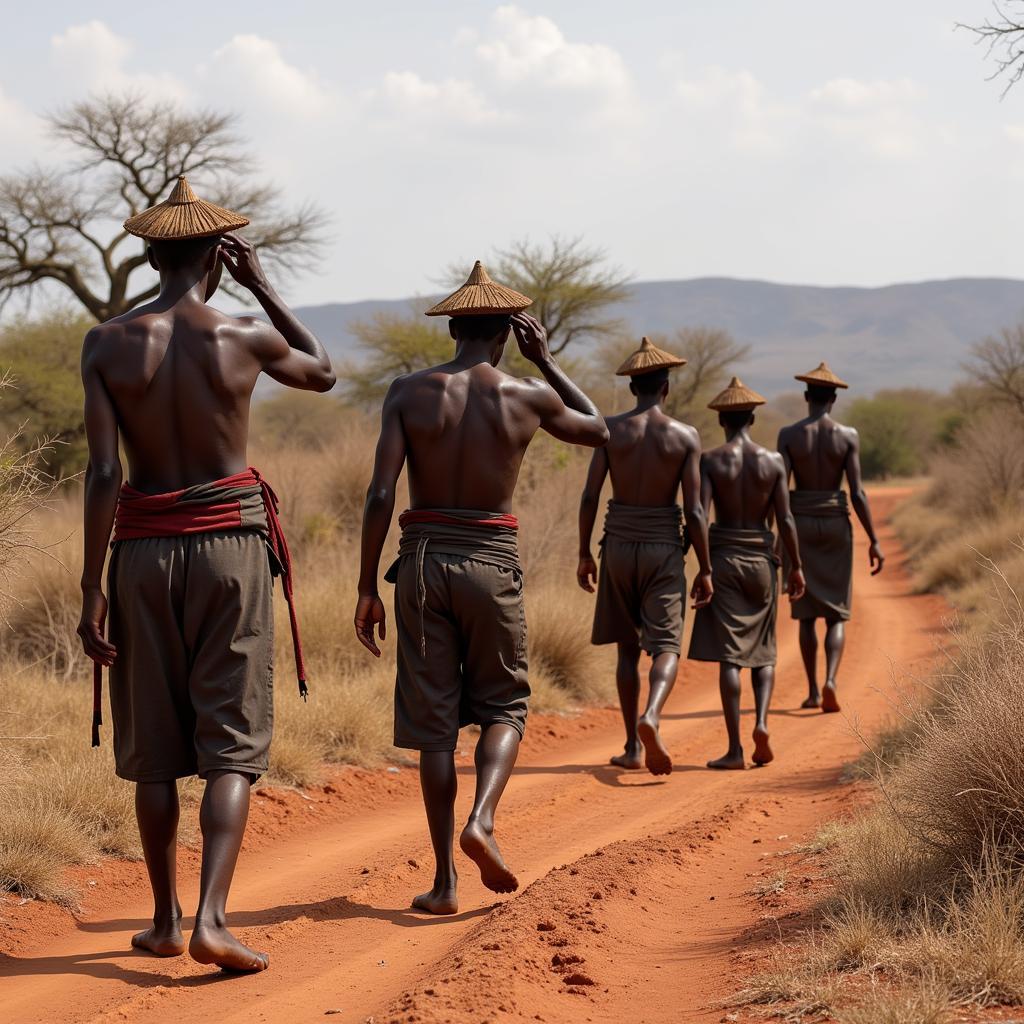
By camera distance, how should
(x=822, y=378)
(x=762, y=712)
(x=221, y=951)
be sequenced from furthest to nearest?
(x=822, y=378), (x=762, y=712), (x=221, y=951)

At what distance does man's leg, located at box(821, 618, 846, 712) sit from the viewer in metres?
11.1

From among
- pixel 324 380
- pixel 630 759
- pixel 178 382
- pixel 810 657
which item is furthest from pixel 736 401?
pixel 178 382

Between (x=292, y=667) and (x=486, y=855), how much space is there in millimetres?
4982

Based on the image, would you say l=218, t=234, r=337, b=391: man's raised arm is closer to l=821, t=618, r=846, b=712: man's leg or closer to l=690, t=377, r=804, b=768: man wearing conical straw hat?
l=690, t=377, r=804, b=768: man wearing conical straw hat

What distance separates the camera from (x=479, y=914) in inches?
216

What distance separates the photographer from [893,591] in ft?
67.5

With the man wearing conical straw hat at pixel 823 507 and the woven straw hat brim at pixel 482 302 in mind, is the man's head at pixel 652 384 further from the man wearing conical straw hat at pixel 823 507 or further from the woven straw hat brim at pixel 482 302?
the woven straw hat brim at pixel 482 302

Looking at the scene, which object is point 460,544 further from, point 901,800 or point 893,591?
point 893,591

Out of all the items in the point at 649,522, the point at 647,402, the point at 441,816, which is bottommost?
the point at 441,816

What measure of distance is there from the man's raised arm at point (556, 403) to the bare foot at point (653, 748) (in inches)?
107

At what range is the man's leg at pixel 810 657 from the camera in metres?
11.5

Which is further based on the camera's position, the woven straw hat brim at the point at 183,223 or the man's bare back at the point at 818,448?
Result: the man's bare back at the point at 818,448

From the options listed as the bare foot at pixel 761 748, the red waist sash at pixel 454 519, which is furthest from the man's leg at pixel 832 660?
the red waist sash at pixel 454 519

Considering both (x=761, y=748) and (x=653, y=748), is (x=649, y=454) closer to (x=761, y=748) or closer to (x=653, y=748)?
(x=653, y=748)
